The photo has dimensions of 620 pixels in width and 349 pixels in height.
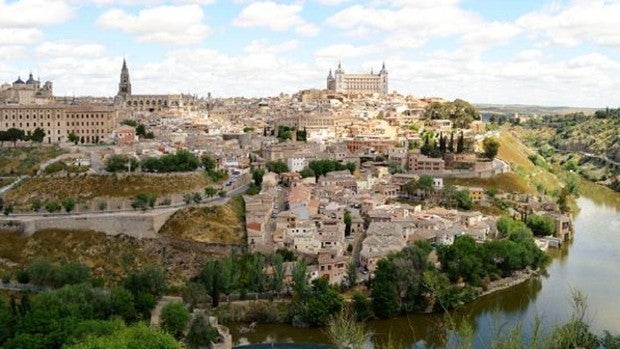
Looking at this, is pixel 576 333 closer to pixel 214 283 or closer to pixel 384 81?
pixel 214 283

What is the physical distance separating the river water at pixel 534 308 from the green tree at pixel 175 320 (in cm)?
182

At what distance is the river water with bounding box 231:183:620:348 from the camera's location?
1658cm

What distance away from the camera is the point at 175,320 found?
1517 centimetres

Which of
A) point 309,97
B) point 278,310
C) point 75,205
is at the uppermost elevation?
point 309,97

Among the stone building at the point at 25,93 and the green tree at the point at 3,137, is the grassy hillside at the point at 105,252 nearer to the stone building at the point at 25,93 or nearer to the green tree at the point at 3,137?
the green tree at the point at 3,137

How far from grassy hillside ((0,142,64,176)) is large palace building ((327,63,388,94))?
140 ft

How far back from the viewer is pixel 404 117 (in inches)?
1860

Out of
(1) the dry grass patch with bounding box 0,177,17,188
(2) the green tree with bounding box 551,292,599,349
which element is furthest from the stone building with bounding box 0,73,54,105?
(2) the green tree with bounding box 551,292,599,349

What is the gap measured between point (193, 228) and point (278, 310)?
5418 mm

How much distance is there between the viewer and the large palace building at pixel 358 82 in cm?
6950

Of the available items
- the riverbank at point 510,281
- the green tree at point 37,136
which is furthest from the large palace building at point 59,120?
the riverbank at point 510,281

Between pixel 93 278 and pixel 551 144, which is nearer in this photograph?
pixel 93 278

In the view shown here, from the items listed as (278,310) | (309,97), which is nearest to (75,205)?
(278,310)

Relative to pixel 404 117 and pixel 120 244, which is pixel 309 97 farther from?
pixel 120 244
